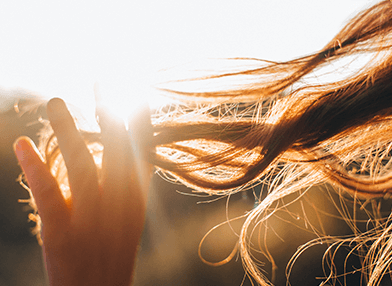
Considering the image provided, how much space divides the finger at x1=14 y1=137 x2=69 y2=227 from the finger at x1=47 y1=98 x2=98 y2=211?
0.19 feet

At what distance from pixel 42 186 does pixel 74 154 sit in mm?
118

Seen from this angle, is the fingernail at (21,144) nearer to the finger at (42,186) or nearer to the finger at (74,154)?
the finger at (42,186)

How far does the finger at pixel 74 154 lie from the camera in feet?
1.34

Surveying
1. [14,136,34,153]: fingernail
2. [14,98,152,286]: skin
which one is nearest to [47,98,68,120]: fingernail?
[14,98,152,286]: skin

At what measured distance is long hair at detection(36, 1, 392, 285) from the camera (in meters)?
0.41

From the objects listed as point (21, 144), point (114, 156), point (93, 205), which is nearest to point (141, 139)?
point (114, 156)

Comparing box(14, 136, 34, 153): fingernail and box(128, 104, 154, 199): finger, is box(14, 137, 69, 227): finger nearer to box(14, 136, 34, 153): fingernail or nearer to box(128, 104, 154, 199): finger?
box(14, 136, 34, 153): fingernail

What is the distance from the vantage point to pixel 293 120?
443 millimetres

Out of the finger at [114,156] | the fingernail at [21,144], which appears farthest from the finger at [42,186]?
the finger at [114,156]

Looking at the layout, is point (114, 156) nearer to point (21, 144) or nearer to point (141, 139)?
point (141, 139)

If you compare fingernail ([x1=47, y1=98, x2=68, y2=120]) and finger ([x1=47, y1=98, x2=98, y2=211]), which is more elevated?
fingernail ([x1=47, y1=98, x2=68, y2=120])

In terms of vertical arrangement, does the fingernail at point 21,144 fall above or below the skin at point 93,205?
above

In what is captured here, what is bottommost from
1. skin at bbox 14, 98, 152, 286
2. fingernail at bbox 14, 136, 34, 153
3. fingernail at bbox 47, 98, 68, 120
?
skin at bbox 14, 98, 152, 286

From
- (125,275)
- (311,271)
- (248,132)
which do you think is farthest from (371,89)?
(311,271)
